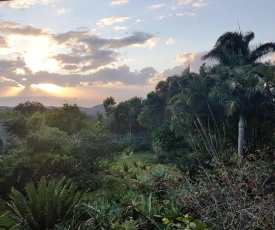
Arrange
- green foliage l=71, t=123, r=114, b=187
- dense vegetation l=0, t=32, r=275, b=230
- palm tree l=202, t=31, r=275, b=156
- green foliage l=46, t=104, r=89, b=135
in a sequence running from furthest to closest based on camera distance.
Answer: palm tree l=202, t=31, r=275, b=156 → green foliage l=46, t=104, r=89, b=135 → green foliage l=71, t=123, r=114, b=187 → dense vegetation l=0, t=32, r=275, b=230

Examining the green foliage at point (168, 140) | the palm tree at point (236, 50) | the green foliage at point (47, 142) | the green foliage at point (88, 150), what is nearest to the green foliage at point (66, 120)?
the green foliage at point (88, 150)

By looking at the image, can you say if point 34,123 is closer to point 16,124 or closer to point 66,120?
point 16,124

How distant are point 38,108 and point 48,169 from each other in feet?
72.2

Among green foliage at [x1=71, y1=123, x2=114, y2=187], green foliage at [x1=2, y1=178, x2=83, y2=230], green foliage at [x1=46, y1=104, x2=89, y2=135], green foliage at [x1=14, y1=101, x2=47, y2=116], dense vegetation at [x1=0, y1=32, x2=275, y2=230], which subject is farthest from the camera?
green foliage at [x1=14, y1=101, x2=47, y2=116]

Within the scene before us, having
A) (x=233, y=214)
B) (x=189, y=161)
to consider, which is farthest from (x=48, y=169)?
(x=233, y=214)

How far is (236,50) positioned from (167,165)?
1145 centimetres

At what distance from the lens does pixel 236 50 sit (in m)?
28.4

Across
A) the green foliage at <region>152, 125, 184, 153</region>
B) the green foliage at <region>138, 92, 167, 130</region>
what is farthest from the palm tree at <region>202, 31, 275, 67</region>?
the green foliage at <region>138, 92, 167, 130</region>

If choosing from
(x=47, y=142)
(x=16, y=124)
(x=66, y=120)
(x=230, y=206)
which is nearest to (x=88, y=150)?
(x=47, y=142)

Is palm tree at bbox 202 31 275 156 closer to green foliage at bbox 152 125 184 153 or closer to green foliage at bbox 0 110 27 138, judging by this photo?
green foliage at bbox 152 125 184 153

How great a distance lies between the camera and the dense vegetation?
720 centimetres

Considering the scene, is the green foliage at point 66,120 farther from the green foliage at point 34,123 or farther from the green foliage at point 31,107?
the green foliage at point 31,107

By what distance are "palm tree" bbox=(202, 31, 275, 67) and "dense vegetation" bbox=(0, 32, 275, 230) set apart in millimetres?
83

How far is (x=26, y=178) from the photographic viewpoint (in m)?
15.5
